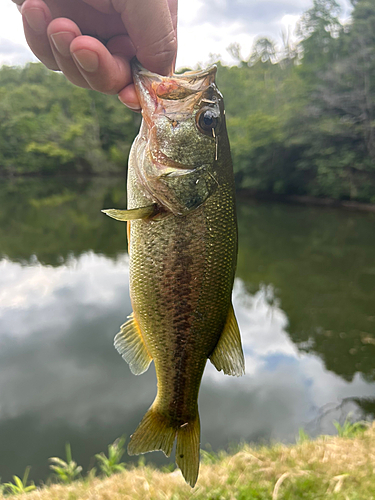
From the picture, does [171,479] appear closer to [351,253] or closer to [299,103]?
[351,253]

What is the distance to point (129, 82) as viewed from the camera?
1.79m

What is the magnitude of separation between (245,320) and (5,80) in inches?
2583

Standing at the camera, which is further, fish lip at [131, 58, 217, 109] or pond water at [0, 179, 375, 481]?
pond water at [0, 179, 375, 481]

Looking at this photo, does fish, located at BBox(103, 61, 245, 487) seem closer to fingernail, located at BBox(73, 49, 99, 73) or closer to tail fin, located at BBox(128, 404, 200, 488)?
tail fin, located at BBox(128, 404, 200, 488)

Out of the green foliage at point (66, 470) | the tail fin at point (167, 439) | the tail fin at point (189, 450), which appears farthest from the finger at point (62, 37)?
the green foliage at point (66, 470)

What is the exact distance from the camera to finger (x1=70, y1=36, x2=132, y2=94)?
1.58 m

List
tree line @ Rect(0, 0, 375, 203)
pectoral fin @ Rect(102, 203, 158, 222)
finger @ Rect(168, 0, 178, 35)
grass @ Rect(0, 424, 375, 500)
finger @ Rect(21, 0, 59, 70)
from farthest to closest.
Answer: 1. tree line @ Rect(0, 0, 375, 203)
2. grass @ Rect(0, 424, 375, 500)
3. finger @ Rect(168, 0, 178, 35)
4. finger @ Rect(21, 0, 59, 70)
5. pectoral fin @ Rect(102, 203, 158, 222)

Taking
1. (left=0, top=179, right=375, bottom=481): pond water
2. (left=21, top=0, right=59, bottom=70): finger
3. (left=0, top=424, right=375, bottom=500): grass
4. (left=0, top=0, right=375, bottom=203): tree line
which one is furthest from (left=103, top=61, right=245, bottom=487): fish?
(left=0, top=0, right=375, bottom=203): tree line

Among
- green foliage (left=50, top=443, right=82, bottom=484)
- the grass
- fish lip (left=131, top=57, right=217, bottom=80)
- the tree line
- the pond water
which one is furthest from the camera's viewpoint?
the tree line

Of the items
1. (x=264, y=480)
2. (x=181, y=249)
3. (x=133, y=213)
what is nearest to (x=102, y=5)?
(x=133, y=213)

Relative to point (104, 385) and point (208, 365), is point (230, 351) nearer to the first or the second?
point (104, 385)

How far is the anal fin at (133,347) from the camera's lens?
68.9 inches

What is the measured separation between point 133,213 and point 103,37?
1026mm

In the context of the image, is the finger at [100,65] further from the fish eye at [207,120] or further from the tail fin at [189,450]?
the tail fin at [189,450]
